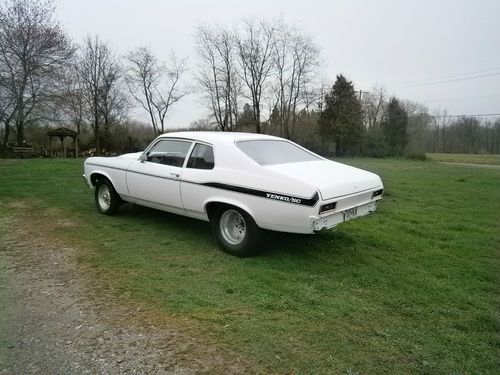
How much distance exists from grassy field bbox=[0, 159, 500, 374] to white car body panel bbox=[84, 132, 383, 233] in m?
0.58

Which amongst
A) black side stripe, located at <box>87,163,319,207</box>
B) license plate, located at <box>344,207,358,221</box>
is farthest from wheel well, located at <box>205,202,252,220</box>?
license plate, located at <box>344,207,358,221</box>

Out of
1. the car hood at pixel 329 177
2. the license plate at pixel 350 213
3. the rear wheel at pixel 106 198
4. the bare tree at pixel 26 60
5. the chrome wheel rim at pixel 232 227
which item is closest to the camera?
the car hood at pixel 329 177

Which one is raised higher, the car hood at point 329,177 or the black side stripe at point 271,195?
the car hood at point 329,177

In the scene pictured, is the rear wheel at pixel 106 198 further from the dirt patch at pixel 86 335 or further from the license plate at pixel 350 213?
the license plate at pixel 350 213

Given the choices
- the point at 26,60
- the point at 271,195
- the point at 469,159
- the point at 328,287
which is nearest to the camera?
the point at 328,287

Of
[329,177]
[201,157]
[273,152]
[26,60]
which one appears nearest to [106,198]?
[201,157]

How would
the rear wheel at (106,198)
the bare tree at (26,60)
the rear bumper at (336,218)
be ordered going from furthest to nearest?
the bare tree at (26,60) < the rear wheel at (106,198) < the rear bumper at (336,218)

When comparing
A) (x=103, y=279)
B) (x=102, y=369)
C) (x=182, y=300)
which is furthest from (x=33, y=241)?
(x=102, y=369)

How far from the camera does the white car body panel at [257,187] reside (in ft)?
15.0

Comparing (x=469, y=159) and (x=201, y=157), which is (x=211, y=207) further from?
(x=469, y=159)

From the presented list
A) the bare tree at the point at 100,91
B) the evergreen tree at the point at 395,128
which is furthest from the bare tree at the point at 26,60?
the evergreen tree at the point at 395,128

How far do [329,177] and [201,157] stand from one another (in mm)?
1764

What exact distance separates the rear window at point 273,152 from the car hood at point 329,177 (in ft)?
0.59

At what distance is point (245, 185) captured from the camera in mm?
4938
